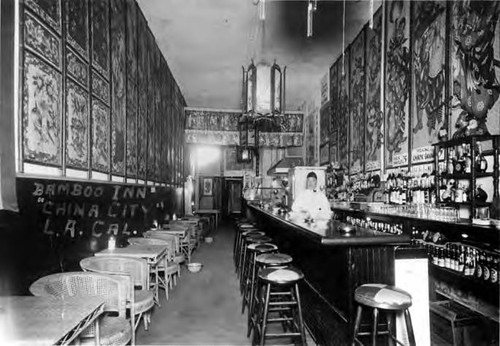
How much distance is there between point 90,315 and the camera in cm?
175

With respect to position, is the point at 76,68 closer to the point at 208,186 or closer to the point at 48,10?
the point at 48,10

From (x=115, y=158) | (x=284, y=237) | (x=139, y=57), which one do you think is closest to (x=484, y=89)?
(x=284, y=237)

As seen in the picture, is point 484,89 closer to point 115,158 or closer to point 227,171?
point 115,158

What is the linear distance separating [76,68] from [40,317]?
2.70 m

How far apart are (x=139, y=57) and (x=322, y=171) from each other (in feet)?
18.3

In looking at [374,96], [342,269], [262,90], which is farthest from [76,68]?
[374,96]

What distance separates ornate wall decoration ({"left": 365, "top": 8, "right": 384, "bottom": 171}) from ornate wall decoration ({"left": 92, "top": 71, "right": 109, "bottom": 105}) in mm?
4716

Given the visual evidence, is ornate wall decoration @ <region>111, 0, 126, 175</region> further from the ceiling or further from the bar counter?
the bar counter

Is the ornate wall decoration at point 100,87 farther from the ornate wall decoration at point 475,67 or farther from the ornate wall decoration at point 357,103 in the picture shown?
the ornate wall decoration at point 357,103

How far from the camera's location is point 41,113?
2.85 meters

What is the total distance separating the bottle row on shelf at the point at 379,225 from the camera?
437 centimetres

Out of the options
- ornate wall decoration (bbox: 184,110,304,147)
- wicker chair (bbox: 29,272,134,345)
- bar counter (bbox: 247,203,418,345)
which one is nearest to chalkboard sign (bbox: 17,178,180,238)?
wicker chair (bbox: 29,272,134,345)

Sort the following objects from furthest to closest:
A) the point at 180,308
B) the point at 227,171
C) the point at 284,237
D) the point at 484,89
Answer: the point at 227,171 < the point at 284,237 < the point at 180,308 < the point at 484,89

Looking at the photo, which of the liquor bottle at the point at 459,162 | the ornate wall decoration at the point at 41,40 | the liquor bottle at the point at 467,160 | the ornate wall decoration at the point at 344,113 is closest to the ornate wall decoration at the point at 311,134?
the ornate wall decoration at the point at 344,113
